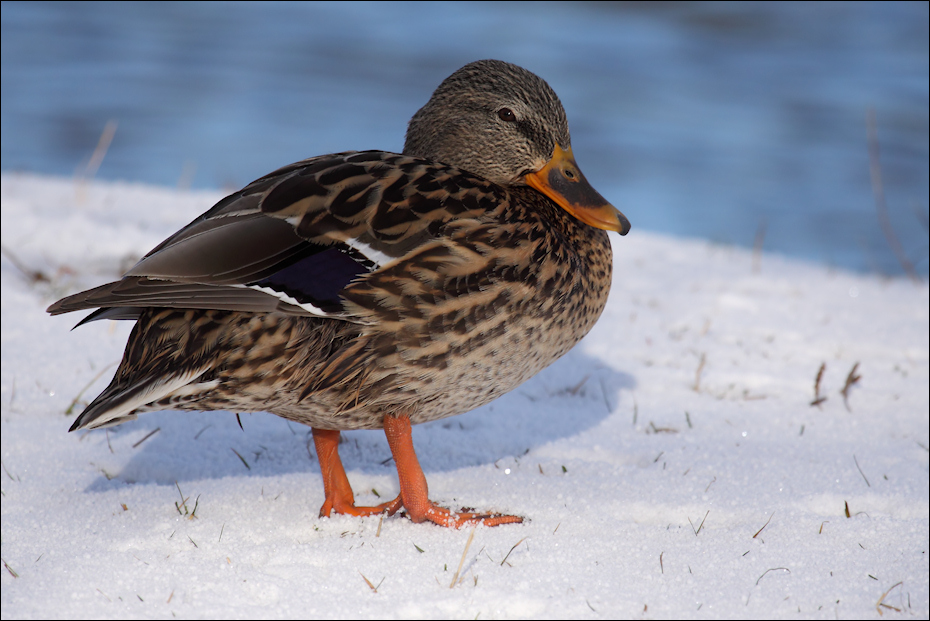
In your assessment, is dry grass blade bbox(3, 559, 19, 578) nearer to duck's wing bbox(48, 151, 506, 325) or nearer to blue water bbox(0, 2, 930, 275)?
duck's wing bbox(48, 151, 506, 325)

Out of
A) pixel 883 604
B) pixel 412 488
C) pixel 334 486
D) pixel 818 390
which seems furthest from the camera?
pixel 818 390

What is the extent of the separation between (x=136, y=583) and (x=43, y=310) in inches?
117

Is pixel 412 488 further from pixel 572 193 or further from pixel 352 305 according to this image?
pixel 572 193

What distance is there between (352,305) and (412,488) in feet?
2.27

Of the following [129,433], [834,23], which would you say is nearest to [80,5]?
[834,23]

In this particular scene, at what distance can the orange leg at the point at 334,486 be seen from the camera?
3021 millimetres

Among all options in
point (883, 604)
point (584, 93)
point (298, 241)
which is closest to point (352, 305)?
point (298, 241)

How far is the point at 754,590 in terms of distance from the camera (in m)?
2.40

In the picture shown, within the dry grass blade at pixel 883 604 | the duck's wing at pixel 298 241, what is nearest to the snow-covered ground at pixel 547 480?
the dry grass blade at pixel 883 604

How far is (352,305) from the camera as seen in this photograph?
262 cm

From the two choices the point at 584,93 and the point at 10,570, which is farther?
the point at 584,93

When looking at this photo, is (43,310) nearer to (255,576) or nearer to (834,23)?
(255,576)

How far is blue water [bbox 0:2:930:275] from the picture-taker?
11.7 m

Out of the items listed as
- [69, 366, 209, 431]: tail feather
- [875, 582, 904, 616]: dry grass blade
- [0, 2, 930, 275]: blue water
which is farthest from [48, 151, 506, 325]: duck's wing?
[0, 2, 930, 275]: blue water
